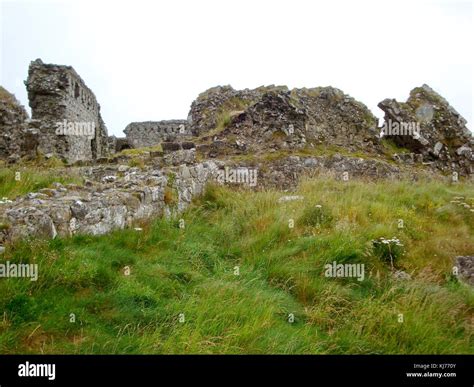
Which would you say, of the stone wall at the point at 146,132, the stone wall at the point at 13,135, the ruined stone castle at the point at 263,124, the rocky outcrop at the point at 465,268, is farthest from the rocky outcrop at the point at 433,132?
the stone wall at the point at 146,132

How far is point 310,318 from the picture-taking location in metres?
4.14

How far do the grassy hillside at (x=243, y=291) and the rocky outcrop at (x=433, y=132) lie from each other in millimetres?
8575

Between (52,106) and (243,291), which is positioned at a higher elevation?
(52,106)

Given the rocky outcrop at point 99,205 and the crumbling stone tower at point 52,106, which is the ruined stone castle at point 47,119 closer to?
the crumbling stone tower at point 52,106

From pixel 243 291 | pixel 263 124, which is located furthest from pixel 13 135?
pixel 243 291

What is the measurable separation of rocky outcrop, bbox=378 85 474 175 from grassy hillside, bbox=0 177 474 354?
28.1 ft

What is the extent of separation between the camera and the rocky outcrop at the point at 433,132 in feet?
46.7

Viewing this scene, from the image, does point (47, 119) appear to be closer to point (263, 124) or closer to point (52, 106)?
point (52, 106)

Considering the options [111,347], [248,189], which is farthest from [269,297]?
[248,189]

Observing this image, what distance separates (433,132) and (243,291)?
44.1 ft

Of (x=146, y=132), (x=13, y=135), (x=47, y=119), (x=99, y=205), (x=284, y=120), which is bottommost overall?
(x=99, y=205)

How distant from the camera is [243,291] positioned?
14.2ft

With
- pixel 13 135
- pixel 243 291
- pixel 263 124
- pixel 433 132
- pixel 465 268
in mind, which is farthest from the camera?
pixel 433 132
